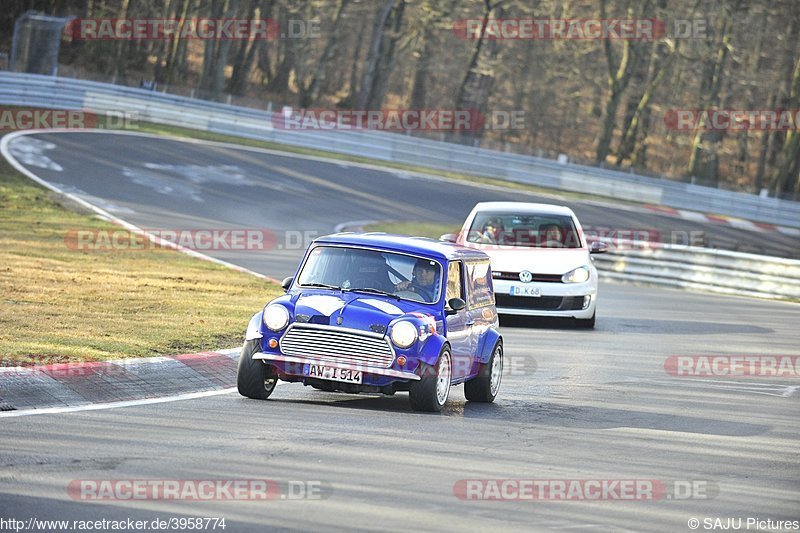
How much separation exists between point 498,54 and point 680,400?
48.6 m

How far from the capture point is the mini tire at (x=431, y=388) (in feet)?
34.0

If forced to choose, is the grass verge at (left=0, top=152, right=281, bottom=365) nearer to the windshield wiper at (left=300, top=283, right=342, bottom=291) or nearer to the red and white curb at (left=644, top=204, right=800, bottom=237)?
the windshield wiper at (left=300, top=283, right=342, bottom=291)

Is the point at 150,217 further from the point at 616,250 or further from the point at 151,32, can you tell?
the point at 151,32

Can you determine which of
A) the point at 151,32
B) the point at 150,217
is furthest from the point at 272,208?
the point at 151,32

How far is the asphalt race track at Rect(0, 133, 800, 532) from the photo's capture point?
268 inches

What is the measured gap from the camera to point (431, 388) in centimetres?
1040

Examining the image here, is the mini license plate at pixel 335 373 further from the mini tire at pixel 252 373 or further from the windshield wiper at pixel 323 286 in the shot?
the windshield wiper at pixel 323 286

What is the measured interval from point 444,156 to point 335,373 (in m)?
37.4

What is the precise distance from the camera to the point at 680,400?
1265 centimetres

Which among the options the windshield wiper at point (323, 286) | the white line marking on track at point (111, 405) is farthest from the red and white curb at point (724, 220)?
the white line marking on track at point (111, 405)

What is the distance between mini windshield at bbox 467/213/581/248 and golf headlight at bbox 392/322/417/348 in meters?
8.58

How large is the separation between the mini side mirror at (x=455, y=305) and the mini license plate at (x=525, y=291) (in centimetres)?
691

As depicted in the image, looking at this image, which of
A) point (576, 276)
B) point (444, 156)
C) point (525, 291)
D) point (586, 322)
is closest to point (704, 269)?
point (586, 322)

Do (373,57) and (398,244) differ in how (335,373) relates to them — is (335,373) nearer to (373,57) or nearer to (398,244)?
(398,244)
